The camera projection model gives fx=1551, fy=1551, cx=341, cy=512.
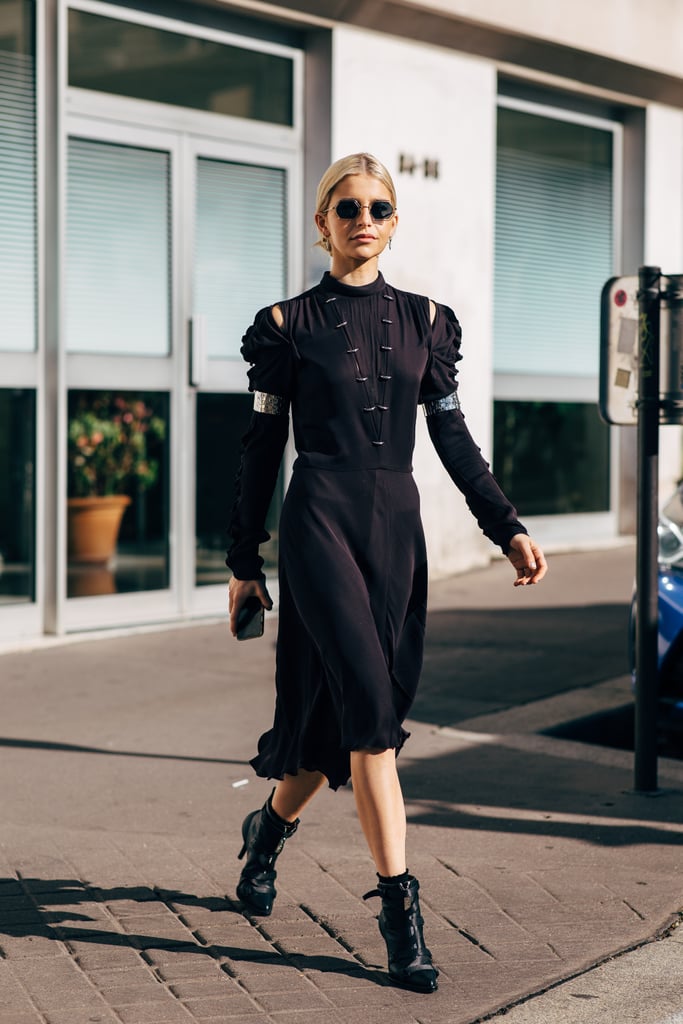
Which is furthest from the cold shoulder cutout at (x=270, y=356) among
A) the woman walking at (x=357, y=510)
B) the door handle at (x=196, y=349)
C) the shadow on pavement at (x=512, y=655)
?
the door handle at (x=196, y=349)

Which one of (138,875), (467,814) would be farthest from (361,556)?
(467,814)

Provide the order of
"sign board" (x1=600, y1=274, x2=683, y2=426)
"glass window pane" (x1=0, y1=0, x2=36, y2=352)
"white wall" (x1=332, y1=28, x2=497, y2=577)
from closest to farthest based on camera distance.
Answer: "sign board" (x1=600, y1=274, x2=683, y2=426), "glass window pane" (x1=0, y1=0, x2=36, y2=352), "white wall" (x1=332, y1=28, x2=497, y2=577)

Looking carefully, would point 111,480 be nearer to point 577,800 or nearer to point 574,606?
point 574,606

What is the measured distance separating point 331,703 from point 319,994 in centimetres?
72

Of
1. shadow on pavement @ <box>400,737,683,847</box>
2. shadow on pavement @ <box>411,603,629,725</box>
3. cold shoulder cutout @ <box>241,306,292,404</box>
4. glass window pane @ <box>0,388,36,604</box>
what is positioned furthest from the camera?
glass window pane @ <box>0,388,36,604</box>

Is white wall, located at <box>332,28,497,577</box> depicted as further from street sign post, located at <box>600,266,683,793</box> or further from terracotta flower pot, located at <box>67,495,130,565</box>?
street sign post, located at <box>600,266,683,793</box>

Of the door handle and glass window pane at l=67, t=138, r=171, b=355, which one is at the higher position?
glass window pane at l=67, t=138, r=171, b=355

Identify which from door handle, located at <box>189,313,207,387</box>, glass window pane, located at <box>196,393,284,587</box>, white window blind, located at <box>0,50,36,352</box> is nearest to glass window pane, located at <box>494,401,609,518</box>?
glass window pane, located at <box>196,393,284,587</box>

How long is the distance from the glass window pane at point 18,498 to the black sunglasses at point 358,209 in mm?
5166

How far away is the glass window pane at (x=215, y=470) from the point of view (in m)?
9.77

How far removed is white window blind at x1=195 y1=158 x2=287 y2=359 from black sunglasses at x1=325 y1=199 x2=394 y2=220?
5923 millimetres

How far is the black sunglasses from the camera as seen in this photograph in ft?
12.7

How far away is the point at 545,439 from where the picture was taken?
41.9ft

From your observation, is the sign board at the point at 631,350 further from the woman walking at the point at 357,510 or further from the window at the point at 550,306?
the window at the point at 550,306
